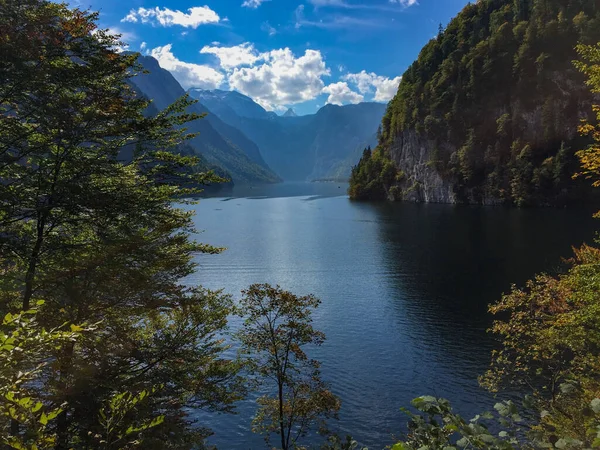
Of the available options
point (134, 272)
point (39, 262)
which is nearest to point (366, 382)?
point (134, 272)

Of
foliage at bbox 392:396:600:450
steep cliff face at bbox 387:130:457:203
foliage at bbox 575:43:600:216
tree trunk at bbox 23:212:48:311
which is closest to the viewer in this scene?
foliage at bbox 392:396:600:450

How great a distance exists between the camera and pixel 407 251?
74000 mm

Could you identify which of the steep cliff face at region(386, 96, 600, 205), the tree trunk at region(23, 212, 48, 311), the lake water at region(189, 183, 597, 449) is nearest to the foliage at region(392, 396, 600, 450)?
the tree trunk at region(23, 212, 48, 311)

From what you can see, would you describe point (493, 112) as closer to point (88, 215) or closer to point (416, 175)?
point (416, 175)

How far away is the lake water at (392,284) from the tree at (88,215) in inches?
469

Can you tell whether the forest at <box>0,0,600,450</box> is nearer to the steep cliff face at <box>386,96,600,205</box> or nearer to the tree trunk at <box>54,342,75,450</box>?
the tree trunk at <box>54,342,75,450</box>

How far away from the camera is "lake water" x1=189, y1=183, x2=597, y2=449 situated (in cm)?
2894

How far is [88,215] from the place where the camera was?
633 inches

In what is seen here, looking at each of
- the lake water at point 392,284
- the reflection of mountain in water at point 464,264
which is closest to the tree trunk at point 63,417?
the lake water at point 392,284

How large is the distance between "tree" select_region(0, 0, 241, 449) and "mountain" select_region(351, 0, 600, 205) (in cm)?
14296

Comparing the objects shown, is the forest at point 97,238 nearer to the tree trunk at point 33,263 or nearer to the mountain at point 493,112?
the tree trunk at point 33,263

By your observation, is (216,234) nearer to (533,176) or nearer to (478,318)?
(478,318)

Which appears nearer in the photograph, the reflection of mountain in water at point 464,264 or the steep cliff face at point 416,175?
the reflection of mountain in water at point 464,264

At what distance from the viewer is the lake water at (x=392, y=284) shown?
2894 cm
